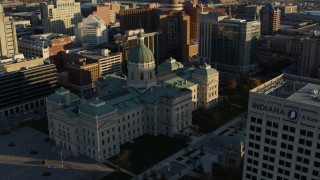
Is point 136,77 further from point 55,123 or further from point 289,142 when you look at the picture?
point 289,142

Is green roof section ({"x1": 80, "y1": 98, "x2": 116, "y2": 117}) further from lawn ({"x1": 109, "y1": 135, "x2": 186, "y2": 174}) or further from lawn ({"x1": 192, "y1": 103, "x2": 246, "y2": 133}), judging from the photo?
lawn ({"x1": 192, "y1": 103, "x2": 246, "y2": 133})

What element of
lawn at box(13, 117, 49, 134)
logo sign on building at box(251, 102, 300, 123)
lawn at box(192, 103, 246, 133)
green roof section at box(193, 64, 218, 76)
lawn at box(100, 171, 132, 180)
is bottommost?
lawn at box(100, 171, 132, 180)

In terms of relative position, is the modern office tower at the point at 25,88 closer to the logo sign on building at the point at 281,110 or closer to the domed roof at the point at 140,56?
the domed roof at the point at 140,56

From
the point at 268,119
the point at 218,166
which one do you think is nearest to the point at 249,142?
the point at 268,119

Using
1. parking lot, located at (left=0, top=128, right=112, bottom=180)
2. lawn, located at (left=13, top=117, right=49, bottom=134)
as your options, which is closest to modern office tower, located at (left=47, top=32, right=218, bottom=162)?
parking lot, located at (left=0, top=128, right=112, bottom=180)

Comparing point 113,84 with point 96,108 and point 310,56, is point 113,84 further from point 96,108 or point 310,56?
point 310,56

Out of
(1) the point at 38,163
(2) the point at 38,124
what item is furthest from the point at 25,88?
(1) the point at 38,163
